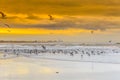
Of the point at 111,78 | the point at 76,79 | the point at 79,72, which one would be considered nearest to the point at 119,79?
the point at 111,78

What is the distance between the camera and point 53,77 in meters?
26.2

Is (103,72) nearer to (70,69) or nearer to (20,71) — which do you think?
(70,69)

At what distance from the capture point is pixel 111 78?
26125mm

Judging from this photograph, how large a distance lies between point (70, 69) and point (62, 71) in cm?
160

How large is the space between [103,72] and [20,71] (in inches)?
194

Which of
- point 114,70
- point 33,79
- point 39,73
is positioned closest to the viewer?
point 33,79

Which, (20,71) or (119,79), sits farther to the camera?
(20,71)

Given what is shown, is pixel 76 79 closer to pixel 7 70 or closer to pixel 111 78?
pixel 111 78

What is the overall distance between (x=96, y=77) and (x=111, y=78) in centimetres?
83

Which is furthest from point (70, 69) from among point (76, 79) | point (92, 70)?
point (76, 79)

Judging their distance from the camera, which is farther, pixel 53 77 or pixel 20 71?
pixel 20 71

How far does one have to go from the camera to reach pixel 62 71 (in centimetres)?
2947

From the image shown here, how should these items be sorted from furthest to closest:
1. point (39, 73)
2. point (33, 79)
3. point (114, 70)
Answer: point (114, 70) < point (39, 73) < point (33, 79)

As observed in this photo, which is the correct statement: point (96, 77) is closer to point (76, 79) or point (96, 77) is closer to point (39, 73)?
point (76, 79)
